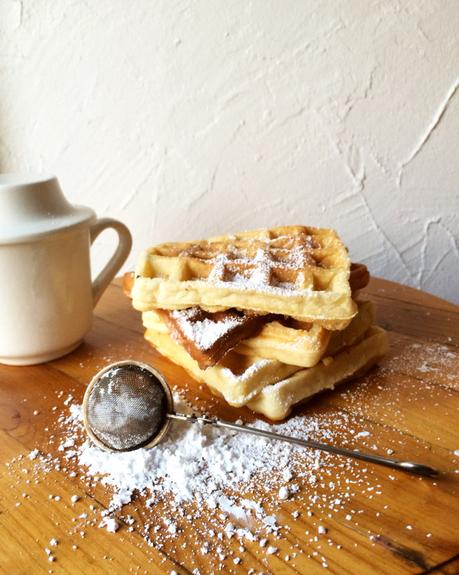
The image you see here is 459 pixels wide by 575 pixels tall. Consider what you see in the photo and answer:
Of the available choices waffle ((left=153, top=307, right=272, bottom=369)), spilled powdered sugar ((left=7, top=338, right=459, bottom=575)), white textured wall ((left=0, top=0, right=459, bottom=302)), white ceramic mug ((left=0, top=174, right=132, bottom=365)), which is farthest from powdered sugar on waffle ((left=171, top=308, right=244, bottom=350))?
white textured wall ((left=0, top=0, right=459, bottom=302))

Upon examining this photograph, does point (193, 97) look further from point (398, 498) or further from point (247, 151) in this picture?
point (398, 498)

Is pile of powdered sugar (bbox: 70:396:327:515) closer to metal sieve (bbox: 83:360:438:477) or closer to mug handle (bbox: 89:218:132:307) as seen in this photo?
metal sieve (bbox: 83:360:438:477)

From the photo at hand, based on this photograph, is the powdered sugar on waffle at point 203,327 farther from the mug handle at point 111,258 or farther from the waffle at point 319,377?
the mug handle at point 111,258

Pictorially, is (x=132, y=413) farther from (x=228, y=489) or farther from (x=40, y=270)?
(x=40, y=270)

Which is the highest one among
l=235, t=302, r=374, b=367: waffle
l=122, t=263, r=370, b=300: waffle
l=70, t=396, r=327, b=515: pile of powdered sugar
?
l=122, t=263, r=370, b=300: waffle

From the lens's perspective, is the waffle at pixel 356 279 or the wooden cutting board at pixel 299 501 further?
the waffle at pixel 356 279

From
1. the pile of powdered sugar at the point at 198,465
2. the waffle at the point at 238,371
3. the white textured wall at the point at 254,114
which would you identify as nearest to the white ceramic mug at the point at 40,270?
the waffle at the point at 238,371

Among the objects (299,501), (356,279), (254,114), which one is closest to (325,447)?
(299,501)
